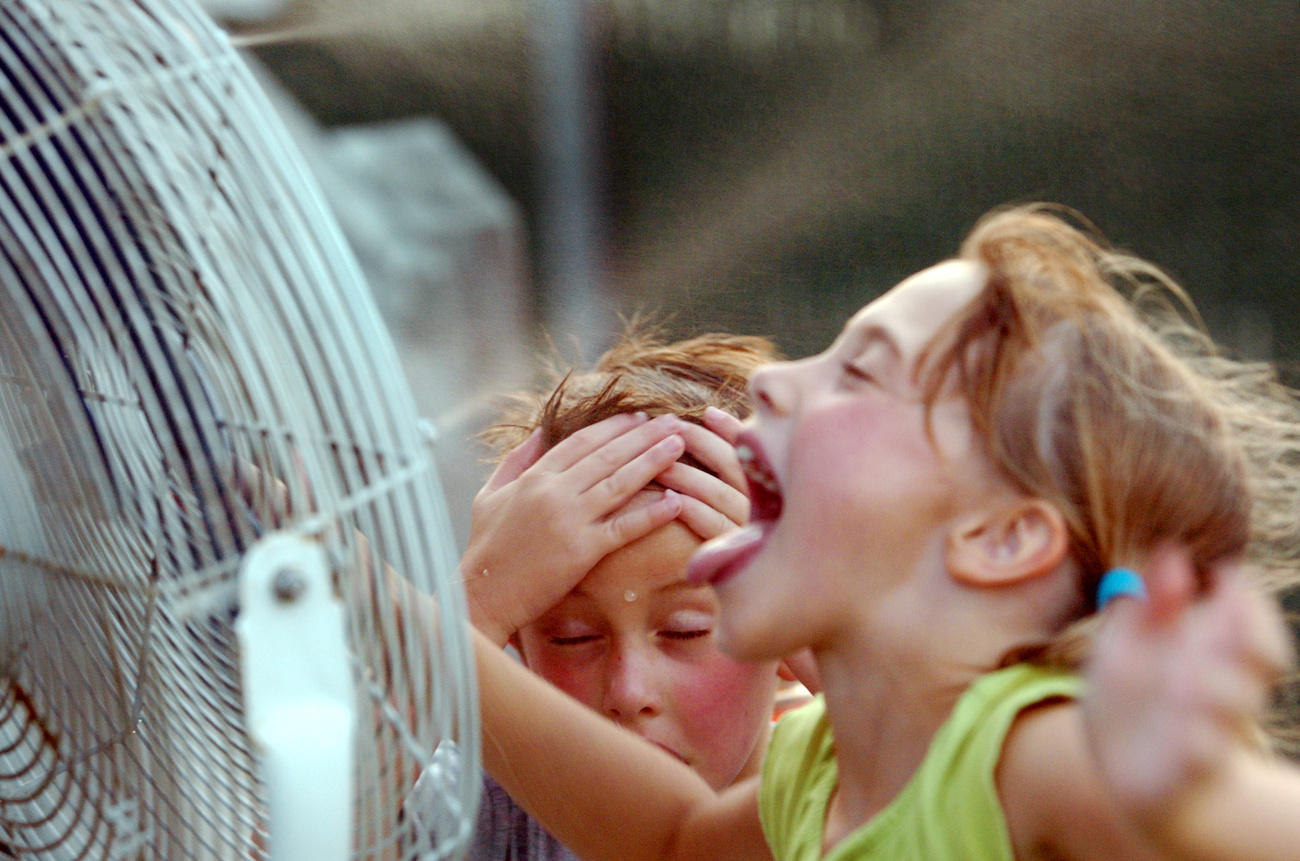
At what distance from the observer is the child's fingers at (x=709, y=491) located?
4.73ft

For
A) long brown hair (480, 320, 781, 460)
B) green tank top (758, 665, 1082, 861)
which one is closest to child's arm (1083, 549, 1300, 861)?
green tank top (758, 665, 1082, 861)

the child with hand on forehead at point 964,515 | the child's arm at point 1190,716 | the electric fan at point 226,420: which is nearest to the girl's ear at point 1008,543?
the child with hand on forehead at point 964,515

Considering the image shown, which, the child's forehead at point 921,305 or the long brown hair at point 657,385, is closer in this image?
the child's forehead at point 921,305

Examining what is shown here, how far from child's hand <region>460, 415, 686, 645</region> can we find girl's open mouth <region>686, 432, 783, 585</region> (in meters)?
0.34

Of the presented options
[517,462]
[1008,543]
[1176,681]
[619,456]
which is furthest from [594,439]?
[1176,681]

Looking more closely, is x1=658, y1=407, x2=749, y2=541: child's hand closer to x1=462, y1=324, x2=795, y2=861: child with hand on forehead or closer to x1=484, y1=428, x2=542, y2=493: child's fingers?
x1=462, y1=324, x2=795, y2=861: child with hand on forehead

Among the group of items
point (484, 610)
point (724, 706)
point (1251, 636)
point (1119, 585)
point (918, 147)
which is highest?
point (1251, 636)

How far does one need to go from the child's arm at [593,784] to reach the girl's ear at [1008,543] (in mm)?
397

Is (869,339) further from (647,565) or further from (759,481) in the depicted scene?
(647,565)

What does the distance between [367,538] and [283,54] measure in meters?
4.37

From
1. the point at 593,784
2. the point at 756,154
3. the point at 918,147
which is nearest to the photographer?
the point at 593,784

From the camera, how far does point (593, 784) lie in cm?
120

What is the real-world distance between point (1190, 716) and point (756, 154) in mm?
3204

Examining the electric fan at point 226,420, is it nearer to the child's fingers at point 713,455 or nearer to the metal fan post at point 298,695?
the metal fan post at point 298,695
